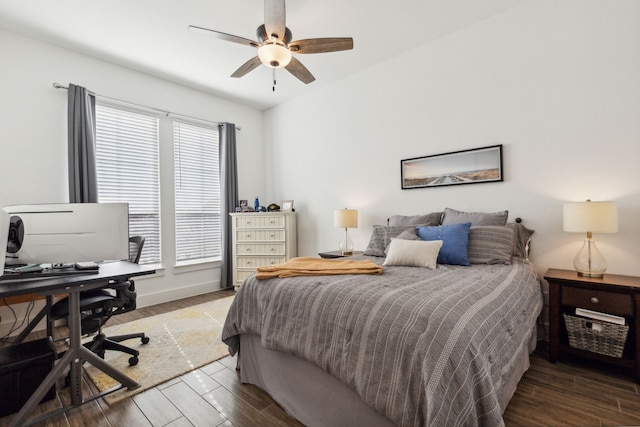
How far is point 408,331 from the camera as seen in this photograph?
3.98 ft

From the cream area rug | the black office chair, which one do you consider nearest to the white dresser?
the cream area rug

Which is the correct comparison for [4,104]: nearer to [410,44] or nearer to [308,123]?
[308,123]

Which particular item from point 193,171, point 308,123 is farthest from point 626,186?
point 193,171

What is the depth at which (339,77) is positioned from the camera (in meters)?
4.04

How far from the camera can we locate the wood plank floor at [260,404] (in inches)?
64.2

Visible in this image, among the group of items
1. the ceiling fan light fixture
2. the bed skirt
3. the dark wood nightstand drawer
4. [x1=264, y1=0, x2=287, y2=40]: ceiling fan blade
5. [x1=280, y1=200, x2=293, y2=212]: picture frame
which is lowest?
the bed skirt

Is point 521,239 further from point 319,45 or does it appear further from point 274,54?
point 274,54

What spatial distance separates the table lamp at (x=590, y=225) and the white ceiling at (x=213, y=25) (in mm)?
1937

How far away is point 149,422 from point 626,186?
11.9 feet

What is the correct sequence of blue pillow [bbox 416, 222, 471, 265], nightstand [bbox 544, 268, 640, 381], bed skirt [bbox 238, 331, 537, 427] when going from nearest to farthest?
bed skirt [bbox 238, 331, 537, 427] → nightstand [bbox 544, 268, 640, 381] → blue pillow [bbox 416, 222, 471, 265]

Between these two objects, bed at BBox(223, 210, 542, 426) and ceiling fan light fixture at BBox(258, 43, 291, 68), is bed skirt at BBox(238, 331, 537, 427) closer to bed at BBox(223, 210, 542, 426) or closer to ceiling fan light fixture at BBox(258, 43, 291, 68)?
bed at BBox(223, 210, 542, 426)

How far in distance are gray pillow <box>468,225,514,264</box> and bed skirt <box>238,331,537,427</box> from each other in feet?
2.39

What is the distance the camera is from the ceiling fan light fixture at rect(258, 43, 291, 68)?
89.0 inches

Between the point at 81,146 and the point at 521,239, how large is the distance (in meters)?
4.52
